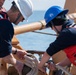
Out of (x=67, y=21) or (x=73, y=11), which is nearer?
(x=67, y=21)

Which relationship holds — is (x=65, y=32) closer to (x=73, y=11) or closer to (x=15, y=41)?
(x=15, y=41)

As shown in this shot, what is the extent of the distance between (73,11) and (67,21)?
2864 millimetres

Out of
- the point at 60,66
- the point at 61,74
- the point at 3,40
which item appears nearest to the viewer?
the point at 3,40

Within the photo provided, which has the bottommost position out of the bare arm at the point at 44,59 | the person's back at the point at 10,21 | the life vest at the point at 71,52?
the bare arm at the point at 44,59

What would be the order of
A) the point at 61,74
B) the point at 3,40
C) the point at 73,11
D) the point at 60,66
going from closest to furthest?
the point at 3,40
the point at 60,66
the point at 61,74
the point at 73,11

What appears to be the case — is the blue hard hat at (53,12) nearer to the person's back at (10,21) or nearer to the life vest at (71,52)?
the person's back at (10,21)

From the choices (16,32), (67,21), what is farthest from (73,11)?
(67,21)

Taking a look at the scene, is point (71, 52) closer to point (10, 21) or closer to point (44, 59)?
point (44, 59)

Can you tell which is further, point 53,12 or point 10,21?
point 53,12

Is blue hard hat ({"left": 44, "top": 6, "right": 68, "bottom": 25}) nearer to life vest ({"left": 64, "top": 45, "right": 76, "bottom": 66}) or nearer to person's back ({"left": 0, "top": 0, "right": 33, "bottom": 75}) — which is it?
person's back ({"left": 0, "top": 0, "right": 33, "bottom": 75})

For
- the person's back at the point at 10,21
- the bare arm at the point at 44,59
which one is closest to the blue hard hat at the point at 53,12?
the person's back at the point at 10,21

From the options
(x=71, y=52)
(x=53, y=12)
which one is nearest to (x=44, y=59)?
(x=71, y=52)

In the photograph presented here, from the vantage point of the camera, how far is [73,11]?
21.9ft

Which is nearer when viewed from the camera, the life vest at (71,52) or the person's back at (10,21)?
the person's back at (10,21)
